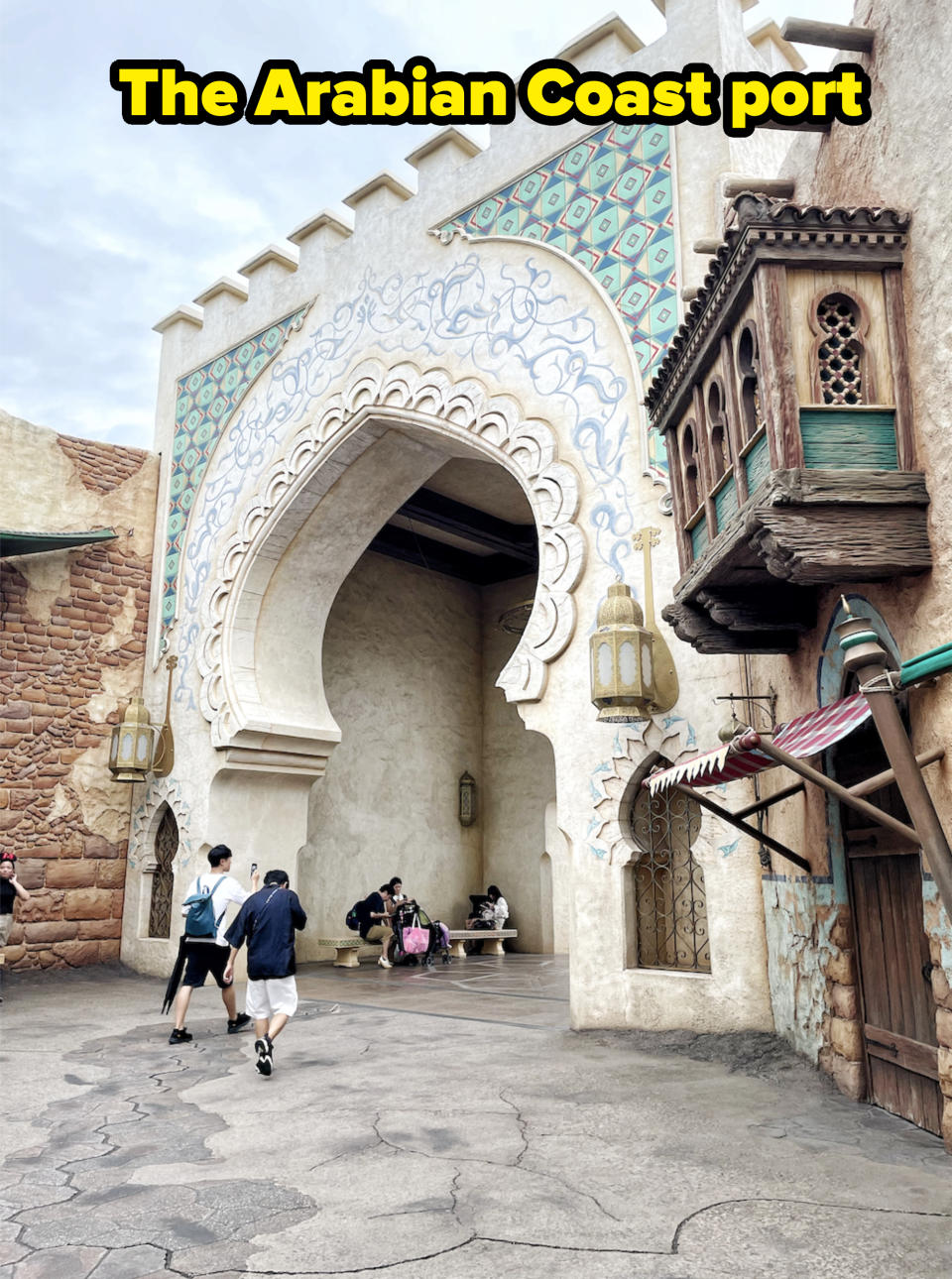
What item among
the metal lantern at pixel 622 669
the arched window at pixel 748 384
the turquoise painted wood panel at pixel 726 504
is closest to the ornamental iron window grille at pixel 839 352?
the arched window at pixel 748 384

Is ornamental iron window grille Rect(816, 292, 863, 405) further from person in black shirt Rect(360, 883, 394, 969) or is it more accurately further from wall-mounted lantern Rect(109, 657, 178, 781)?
person in black shirt Rect(360, 883, 394, 969)

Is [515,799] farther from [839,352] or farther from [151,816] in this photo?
[839,352]

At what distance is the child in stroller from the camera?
1155 cm

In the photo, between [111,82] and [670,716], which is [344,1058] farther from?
[111,82]

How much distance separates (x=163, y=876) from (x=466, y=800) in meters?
4.84

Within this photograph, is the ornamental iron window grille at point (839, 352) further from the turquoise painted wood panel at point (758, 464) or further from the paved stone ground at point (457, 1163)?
the paved stone ground at point (457, 1163)

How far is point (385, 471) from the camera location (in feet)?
32.8

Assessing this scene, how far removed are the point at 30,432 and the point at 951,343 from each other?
391 inches

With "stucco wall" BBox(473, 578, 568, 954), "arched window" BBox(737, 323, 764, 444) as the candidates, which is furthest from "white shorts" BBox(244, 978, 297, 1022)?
"stucco wall" BBox(473, 578, 568, 954)

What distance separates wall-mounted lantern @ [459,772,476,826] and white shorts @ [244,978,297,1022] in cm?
867

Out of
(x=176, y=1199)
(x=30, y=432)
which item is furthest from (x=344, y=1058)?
(x=30, y=432)

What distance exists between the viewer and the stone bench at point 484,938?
12.9 meters

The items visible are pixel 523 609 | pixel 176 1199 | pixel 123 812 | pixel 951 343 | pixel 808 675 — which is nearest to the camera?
pixel 176 1199

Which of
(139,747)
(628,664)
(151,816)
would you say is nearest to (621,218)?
(628,664)
